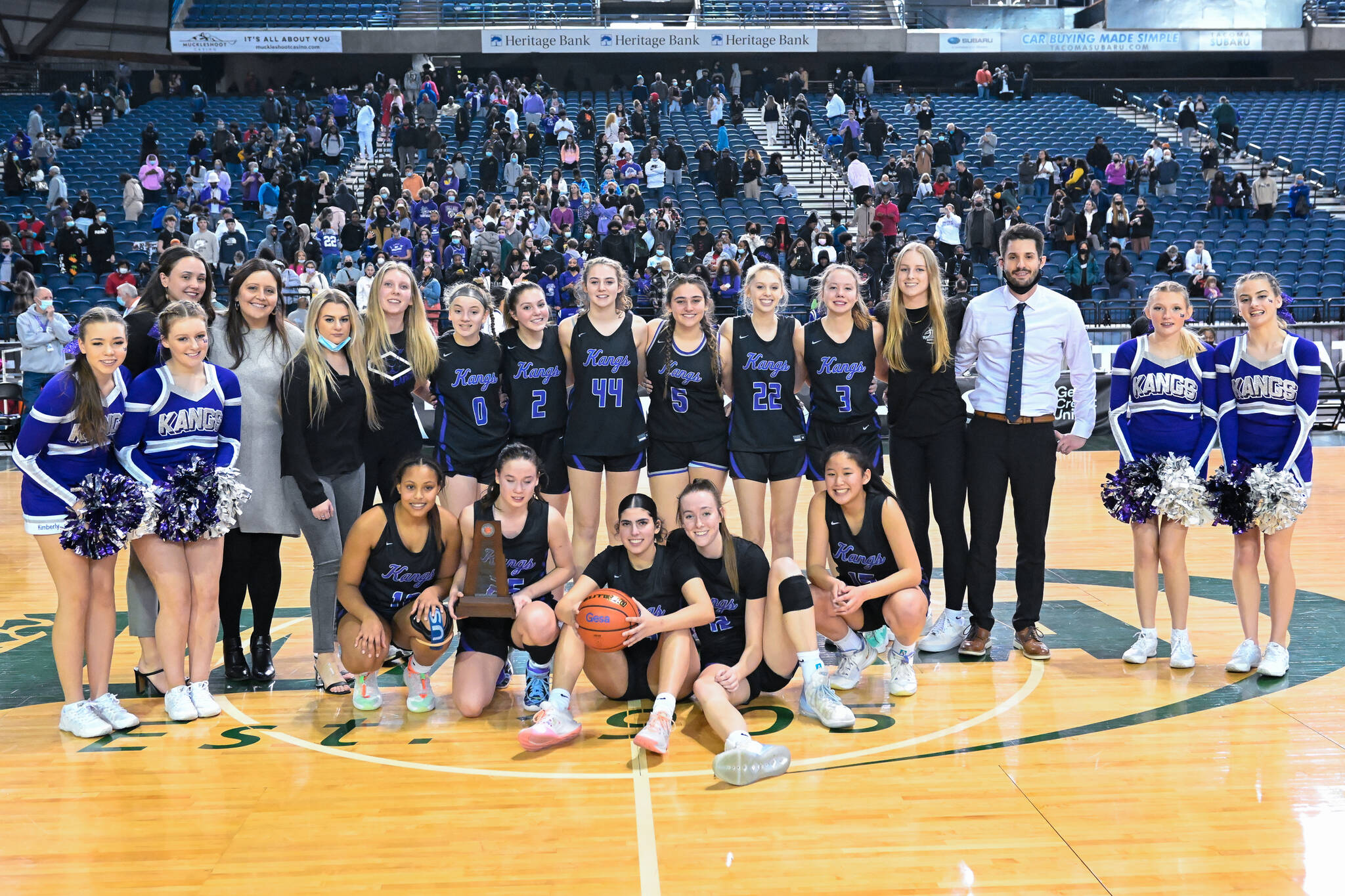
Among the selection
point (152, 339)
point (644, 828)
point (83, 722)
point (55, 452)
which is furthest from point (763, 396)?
point (83, 722)

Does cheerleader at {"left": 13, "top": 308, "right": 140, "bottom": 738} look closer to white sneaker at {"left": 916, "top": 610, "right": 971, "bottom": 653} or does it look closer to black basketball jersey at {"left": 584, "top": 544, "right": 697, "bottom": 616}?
black basketball jersey at {"left": 584, "top": 544, "right": 697, "bottom": 616}

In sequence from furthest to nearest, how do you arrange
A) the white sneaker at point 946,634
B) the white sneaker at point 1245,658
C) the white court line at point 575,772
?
the white sneaker at point 946,634, the white sneaker at point 1245,658, the white court line at point 575,772

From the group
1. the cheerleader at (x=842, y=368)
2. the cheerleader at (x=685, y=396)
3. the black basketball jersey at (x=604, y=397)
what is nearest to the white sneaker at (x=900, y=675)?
the cheerleader at (x=842, y=368)

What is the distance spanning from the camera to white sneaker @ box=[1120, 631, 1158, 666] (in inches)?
186

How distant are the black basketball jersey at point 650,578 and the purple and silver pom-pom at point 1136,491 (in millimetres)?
1812

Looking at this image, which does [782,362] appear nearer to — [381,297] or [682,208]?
[381,297]

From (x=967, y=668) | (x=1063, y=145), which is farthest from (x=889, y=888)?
(x=1063, y=145)

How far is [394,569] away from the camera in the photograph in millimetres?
4309

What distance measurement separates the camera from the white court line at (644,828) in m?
2.92

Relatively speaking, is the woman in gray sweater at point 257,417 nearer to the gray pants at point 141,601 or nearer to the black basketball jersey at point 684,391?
the gray pants at point 141,601

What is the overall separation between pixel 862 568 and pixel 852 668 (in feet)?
1.36

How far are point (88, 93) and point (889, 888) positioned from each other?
24.3 m

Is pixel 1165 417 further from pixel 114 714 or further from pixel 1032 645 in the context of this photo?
pixel 114 714

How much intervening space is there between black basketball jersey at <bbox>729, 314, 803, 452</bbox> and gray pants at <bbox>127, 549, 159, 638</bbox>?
2.39 m
